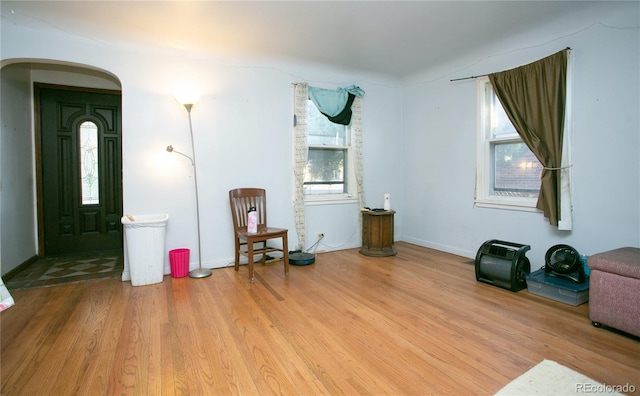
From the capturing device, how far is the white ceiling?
8.74ft

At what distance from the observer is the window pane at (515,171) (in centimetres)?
339

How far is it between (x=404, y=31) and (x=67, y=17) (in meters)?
3.10

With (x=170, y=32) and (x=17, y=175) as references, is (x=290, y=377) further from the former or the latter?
(x=17, y=175)

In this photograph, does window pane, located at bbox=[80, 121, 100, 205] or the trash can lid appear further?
window pane, located at bbox=[80, 121, 100, 205]

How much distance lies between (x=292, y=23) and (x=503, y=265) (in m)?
2.97

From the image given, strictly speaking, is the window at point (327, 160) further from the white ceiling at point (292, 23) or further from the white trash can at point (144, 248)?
the white trash can at point (144, 248)

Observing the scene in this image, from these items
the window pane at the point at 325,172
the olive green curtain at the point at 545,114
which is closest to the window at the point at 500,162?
the olive green curtain at the point at 545,114

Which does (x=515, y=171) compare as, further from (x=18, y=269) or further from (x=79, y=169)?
(x=18, y=269)

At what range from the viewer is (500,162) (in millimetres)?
3742

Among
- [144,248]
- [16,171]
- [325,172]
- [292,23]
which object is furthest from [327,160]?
[16,171]

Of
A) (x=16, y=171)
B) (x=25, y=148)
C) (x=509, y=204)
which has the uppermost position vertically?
(x=25, y=148)

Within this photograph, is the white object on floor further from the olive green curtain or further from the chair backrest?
the chair backrest

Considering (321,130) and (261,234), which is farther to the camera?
(321,130)

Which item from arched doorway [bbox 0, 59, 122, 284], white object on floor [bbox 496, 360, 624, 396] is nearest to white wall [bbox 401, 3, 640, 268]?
white object on floor [bbox 496, 360, 624, 396]
